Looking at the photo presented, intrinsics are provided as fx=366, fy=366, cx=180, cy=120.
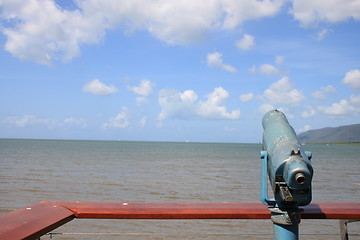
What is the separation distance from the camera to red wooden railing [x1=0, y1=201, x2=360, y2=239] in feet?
6.51

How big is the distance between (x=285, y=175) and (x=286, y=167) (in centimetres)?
4

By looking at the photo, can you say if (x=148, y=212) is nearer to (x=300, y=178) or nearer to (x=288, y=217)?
(x=288, y=217)

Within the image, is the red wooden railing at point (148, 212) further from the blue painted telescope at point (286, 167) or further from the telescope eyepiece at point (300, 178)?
the telescope eyepiece at point (300, 178)

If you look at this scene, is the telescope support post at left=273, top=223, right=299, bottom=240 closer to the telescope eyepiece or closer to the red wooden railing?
the red wooden railing

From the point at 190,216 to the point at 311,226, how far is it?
6605 mm

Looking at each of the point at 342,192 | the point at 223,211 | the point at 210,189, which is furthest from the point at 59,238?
the point at 342,192

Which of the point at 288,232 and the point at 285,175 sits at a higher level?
the point at 285,175

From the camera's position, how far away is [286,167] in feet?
6.00

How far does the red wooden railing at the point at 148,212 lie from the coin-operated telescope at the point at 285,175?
18cm

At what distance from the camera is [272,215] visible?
80.4 inches

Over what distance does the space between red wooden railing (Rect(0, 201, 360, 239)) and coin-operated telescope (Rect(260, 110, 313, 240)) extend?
0.61ft

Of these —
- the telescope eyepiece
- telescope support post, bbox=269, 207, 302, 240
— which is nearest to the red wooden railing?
telescope support post, bbox=269, 207, 302, 240

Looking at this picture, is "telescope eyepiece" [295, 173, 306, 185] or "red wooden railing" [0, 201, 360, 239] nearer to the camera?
"telescope eyepiece" [295, 173, 306, 185]

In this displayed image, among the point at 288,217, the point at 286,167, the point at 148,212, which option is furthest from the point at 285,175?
the point at 148,212
